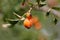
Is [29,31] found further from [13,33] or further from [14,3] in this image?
[14,3]

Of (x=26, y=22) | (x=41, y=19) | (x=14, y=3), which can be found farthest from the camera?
(x=41, y=19)

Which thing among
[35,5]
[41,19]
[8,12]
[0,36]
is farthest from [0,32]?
[35,5]

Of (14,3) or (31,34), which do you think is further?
(31,34)

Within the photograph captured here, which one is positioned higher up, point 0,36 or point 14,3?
point 14,3

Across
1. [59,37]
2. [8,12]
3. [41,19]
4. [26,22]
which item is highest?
[26,22]

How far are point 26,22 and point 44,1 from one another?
0.17 meters

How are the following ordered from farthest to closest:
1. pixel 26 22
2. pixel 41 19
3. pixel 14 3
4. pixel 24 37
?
pixel 24 37
pixel 41 19
pixel 14 3
pixel 26 22

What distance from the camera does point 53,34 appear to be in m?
3.38

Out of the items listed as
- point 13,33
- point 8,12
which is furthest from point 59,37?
point 8,12

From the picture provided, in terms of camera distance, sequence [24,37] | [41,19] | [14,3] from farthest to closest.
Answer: [24,37] < [41,19] < [14,3]

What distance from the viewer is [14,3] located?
7.00 ft

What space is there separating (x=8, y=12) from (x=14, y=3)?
5.4 inches

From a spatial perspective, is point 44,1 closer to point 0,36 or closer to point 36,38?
point 36,38

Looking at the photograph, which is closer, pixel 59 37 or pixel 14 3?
pixel 14 3
